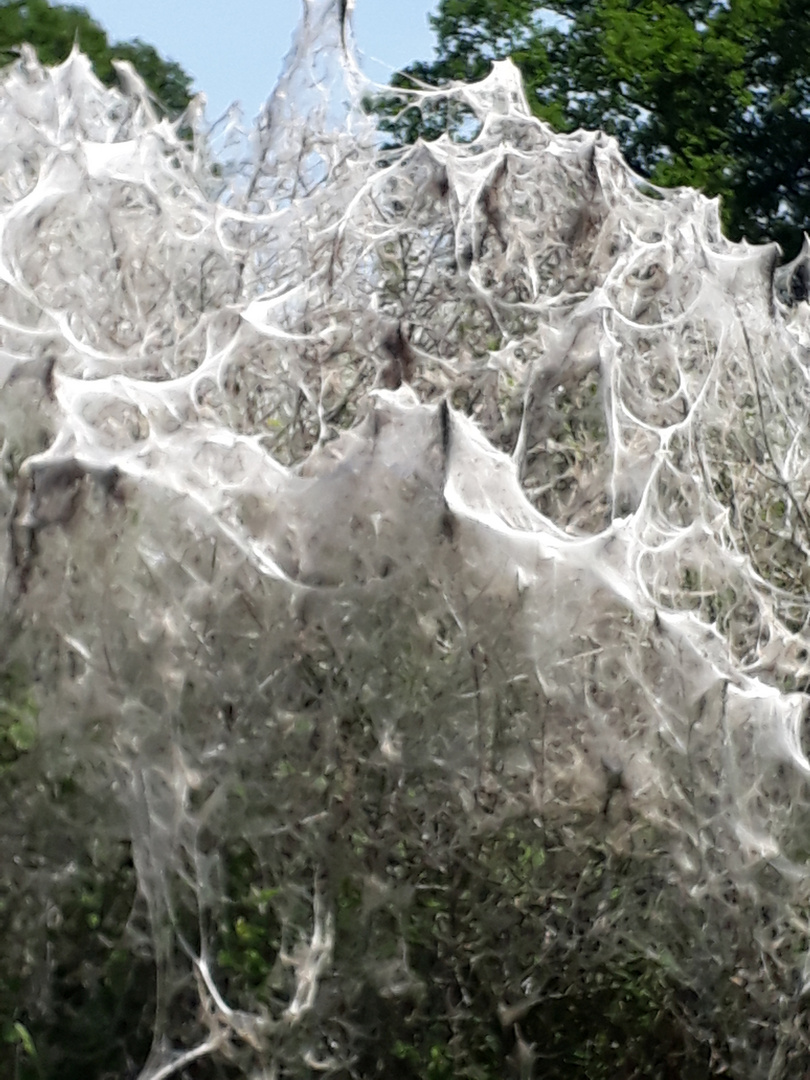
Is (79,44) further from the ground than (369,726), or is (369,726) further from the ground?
(369,726)

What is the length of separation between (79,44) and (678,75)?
8.03m

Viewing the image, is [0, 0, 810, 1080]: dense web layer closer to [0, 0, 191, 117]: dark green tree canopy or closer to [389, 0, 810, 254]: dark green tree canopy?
[0, 0, 191, 117]: dark green tree canopy

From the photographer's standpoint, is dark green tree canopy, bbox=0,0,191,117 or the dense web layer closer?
the dense web layer

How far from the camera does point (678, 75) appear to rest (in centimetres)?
2081

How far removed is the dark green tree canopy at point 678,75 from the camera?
20688 mm

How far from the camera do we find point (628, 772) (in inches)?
Answer: 196

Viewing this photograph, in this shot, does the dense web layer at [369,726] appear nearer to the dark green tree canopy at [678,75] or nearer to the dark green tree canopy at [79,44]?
the dark green tree canopy at [79,44]

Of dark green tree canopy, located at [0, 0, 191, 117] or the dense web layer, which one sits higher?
the dense web layer

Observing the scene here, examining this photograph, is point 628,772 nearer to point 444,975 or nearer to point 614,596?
point 614,596

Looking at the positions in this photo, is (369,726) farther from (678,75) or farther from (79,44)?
(678,75)

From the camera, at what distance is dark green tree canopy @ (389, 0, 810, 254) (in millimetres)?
20688

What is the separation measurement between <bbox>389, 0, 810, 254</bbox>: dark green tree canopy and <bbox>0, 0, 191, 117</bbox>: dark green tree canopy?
356 centimetres

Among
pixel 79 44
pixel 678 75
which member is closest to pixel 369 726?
pixel 79 44

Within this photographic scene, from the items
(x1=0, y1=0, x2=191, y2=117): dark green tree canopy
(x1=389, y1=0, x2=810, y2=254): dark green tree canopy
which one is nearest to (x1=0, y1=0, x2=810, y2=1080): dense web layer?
(x1=0, y1=0, x2=191, y2=117): dark green tree canopy
